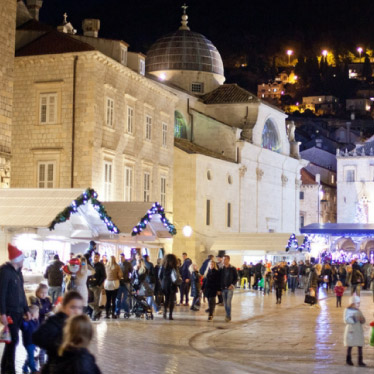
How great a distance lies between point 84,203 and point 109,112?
9.29m

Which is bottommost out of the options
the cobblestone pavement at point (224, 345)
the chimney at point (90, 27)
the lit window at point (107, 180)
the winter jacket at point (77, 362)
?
the cobblestone pavement at point (224, 345)

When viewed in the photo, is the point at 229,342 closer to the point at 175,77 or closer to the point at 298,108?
the point at 175,77

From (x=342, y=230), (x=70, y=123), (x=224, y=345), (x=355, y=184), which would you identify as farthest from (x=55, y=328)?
(x=355, y=184)

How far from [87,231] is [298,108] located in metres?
141

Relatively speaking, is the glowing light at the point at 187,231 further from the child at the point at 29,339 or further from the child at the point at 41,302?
the child at the point at 29,339

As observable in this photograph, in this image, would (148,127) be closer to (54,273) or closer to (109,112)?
(109,112)

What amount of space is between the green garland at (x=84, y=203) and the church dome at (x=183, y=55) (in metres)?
31.2

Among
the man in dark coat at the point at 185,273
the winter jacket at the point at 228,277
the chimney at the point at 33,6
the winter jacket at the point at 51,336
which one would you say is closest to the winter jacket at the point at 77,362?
the winter jacket at the point at 51,336

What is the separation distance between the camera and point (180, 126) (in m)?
→ 50.0

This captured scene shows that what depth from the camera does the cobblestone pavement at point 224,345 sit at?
42.3ft

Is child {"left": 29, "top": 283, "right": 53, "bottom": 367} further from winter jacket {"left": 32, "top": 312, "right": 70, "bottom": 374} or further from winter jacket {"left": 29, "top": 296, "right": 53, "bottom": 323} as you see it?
winter jacket {"left": 32, "top": 312, "right": 70, "bottom": 374}

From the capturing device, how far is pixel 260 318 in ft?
74.3

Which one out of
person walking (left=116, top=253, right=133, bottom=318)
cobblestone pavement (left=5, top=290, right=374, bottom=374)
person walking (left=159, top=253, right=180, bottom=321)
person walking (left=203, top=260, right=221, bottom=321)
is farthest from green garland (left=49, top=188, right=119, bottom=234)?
person walking (left=203, top=260, right=221, bottom=321)

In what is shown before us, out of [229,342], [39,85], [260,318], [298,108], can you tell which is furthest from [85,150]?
[298,108]
